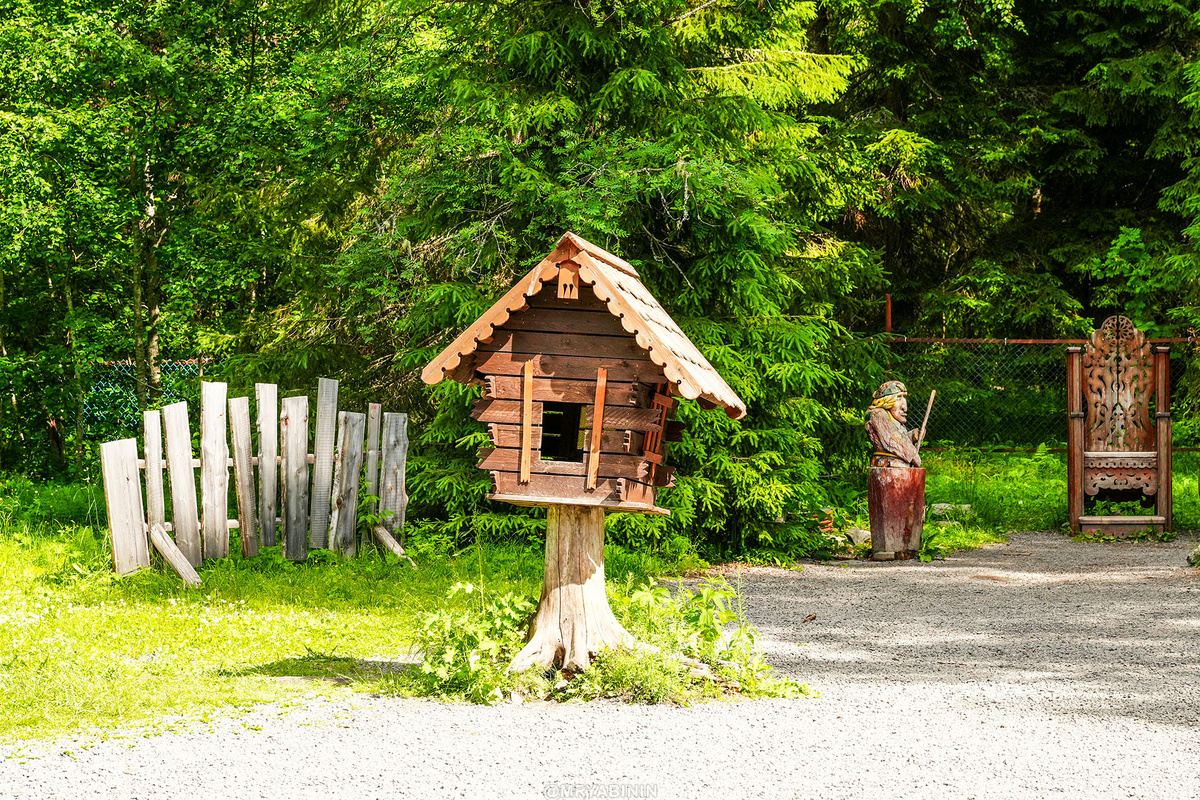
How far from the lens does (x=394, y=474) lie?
31.8 ft

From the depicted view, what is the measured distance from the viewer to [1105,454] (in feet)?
39.4

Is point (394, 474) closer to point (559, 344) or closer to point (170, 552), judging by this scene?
point (170, 552)

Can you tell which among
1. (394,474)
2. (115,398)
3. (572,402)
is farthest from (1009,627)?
(115,398)

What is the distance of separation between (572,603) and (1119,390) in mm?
8632

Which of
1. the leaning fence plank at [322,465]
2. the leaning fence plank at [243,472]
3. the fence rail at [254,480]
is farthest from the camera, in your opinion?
the leaning fence plank at [322,465]

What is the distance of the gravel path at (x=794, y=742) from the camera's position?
4172 mm

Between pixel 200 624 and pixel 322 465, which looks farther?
pixel 322 465

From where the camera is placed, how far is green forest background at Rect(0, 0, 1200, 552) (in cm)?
978

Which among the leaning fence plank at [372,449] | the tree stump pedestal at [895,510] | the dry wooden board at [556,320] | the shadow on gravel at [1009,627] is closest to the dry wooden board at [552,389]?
the dry wooden board at [556,320]

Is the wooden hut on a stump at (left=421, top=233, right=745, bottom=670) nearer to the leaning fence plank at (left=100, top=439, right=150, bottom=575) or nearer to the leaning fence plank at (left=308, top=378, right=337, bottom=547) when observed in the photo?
the leaning fence plank at (left=100, top=439, right=150, bottom=575)

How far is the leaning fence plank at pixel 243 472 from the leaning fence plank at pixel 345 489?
710 millimetres

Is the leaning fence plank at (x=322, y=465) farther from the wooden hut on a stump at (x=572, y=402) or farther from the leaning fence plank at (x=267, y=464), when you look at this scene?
the wooden hut on a stump at (x=572, y=402)

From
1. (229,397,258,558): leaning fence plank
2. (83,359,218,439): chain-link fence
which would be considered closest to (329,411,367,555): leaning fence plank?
(229,397,258,558): leaning fence plank

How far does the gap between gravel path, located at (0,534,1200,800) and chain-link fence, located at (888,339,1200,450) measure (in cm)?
983
